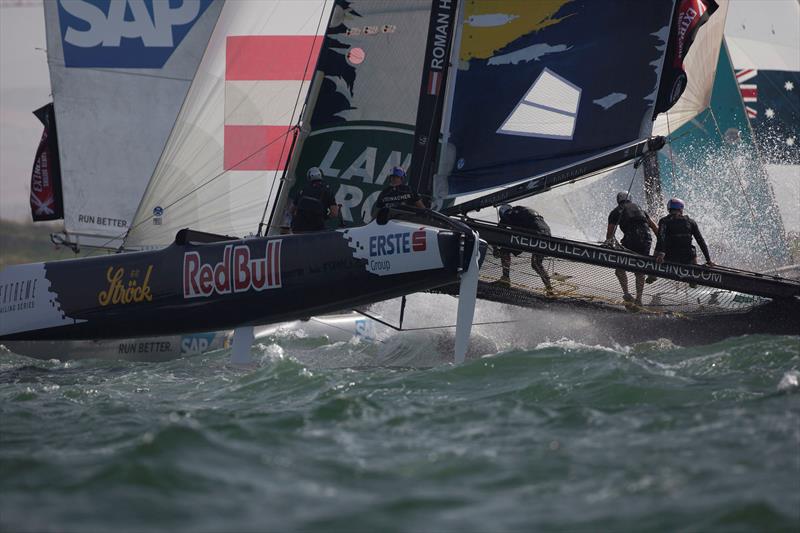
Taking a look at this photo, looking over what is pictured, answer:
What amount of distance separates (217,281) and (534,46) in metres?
3.01

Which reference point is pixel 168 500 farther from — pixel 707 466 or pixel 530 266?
pixel 530 266

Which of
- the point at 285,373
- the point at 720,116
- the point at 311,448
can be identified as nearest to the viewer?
the point at 311,448

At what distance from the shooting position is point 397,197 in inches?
300

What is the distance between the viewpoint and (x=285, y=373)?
22.3 ft

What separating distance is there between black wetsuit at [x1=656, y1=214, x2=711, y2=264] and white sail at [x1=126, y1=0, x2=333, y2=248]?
434 cm

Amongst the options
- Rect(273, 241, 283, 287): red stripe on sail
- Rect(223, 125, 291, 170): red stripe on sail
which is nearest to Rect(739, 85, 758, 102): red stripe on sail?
Rect(223, 125, 291, 170): red stripe on sail

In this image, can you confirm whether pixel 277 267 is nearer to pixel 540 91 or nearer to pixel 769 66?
pixel 540 91

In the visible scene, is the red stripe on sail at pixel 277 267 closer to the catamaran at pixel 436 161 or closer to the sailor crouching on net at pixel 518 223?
the catamaran at pixel 436 161

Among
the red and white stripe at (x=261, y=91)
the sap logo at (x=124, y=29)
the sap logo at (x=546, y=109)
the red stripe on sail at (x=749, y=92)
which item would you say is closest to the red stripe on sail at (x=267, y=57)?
the red and white stripe at (x=261, y=91)

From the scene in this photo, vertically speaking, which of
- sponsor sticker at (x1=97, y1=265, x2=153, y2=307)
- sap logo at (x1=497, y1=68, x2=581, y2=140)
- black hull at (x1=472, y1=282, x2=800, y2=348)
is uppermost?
sap logo at (x1=497, y1=68, x2=581, y2=140)

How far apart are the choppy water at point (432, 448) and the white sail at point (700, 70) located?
3.77m

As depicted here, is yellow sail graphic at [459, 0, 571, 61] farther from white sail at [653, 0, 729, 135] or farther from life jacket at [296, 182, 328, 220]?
white sail at [653, 0, 729, 135]

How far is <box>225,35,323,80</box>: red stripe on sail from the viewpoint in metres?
11.1

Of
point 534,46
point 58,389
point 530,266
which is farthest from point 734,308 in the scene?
point 58,389
